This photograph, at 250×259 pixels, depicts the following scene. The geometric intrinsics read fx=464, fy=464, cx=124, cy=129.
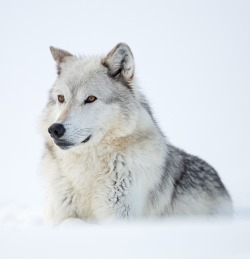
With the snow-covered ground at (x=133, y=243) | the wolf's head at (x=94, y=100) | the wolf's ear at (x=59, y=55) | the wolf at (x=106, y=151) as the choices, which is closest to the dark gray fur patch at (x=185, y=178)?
the wolf at (x=106, y=151)

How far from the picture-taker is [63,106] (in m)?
5.39

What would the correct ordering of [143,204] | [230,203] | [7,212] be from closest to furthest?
[143,204] < [230,203] < [7,212]

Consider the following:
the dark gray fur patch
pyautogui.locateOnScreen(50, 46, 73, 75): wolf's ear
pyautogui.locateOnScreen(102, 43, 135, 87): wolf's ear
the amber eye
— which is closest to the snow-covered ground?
the dark gray fur patch

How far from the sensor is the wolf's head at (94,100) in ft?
16.8

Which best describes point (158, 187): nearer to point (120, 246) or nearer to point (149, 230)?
point (149, 230)

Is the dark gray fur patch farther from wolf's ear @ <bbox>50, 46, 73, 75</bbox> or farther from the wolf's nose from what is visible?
wolf's ear @ <bbox>50, 46, 73, 75</bbox>

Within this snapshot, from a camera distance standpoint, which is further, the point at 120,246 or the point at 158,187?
the point at 158,187

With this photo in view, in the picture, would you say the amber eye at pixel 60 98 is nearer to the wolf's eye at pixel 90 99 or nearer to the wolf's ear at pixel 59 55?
the wolf's eye at pixel 90 99

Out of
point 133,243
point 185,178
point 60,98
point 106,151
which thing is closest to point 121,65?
point 60,98

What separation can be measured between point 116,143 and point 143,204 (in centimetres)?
75

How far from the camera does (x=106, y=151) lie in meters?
5.30

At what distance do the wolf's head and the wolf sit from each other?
11 millimetres

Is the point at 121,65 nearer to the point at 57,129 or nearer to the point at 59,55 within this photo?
the point at 59,55

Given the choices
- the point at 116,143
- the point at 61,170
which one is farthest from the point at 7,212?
the point at 116,143
